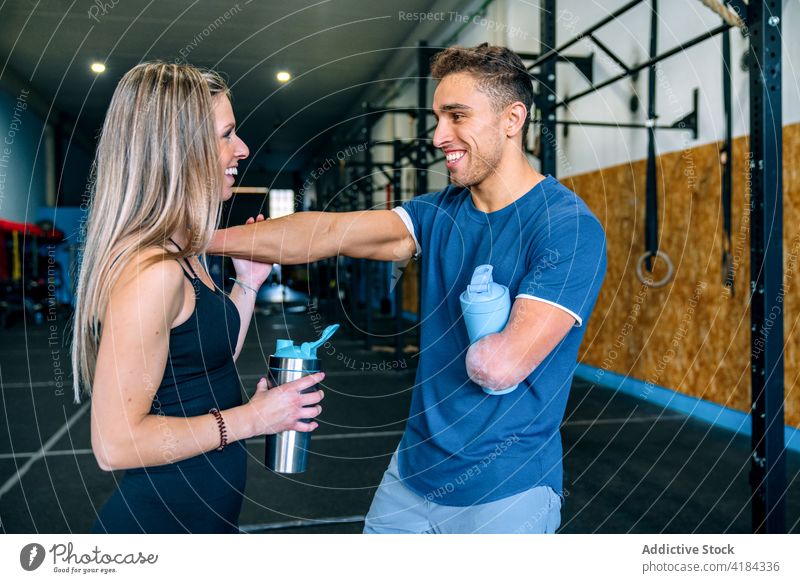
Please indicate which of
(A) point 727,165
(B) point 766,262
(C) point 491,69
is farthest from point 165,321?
(A) point 727,165

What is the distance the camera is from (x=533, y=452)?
1396 mm

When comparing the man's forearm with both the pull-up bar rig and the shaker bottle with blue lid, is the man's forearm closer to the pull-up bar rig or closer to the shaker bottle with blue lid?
the shaker bottle with blue lid

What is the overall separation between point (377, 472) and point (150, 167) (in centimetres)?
257

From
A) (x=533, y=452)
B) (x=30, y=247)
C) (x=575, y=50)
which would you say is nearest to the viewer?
(x=533, y=452)

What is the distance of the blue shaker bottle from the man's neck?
275 mm

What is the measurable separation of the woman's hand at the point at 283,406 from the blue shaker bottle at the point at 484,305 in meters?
0.29

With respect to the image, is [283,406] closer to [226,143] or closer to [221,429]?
[221,429]

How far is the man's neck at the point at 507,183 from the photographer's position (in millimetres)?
1469

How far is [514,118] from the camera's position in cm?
151

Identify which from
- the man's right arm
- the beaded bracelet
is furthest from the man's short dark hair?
the beaded bracelet
